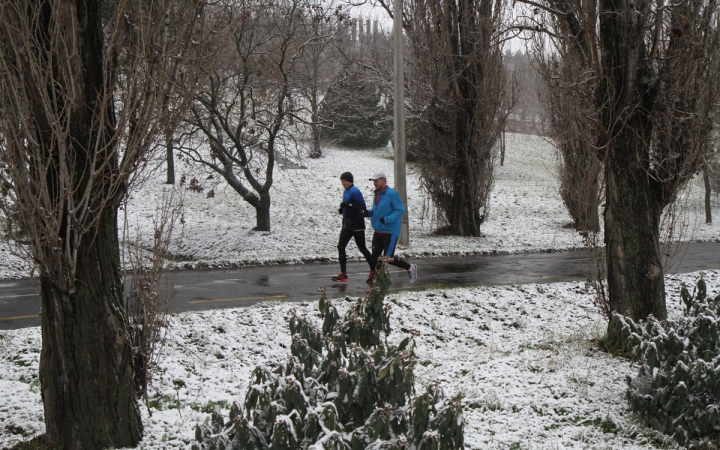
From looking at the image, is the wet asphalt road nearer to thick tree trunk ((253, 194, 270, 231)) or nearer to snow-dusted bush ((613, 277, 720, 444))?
snow-dusted bush ((613, 277, 720, 444))

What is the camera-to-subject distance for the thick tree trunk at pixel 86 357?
4840 millimetres

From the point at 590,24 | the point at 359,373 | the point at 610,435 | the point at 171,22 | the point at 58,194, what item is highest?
the point at 590,24

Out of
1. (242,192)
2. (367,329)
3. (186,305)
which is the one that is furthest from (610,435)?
(242,192)

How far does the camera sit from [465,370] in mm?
7547

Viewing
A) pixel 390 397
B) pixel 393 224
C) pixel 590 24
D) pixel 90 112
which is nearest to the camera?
pixel 390 397

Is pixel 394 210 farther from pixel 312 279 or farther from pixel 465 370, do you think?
pixel 465 370

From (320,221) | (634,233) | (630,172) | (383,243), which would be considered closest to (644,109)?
(630,172)

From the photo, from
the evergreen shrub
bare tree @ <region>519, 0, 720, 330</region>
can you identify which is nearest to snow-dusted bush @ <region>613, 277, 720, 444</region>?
bare tree @ <region>519, 0, 720, 330</region>

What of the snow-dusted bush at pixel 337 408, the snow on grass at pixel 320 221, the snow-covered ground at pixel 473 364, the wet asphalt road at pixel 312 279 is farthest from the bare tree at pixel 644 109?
the snow-dusted bush at pixel 337 408

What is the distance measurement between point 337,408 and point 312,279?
342 inches

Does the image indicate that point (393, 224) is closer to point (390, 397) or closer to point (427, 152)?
point (390, 397)

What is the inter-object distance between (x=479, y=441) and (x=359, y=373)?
7.94 feet

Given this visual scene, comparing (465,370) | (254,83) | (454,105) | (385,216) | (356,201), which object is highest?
(254,83)

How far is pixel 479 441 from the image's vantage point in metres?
5.82
